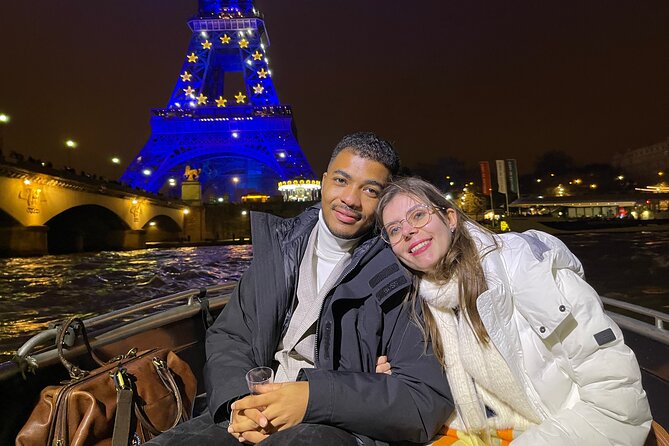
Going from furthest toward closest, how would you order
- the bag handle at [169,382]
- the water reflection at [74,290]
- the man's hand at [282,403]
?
1. the water reflection at [74,290]
2. the bag handle at [169,382]
3. the man's hand at [282,403]

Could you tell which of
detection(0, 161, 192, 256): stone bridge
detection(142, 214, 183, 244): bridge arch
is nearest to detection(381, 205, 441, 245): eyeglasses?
detection(0, 161, 192, 256): stone bridge

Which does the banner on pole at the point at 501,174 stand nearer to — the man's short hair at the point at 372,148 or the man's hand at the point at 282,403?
the man's short hair at the point at 372,148

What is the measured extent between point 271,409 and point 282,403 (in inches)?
2.0

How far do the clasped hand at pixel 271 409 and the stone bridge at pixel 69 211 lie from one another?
23.0 metres

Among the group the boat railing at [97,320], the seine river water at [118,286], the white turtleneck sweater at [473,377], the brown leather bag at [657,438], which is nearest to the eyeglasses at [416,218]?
the white turtleneck sweater at [473,377]

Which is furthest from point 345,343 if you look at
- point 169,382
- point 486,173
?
point 486,173

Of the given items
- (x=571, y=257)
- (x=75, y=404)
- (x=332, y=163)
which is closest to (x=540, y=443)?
(x=571, y=257)

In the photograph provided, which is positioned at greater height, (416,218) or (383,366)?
(416,218)

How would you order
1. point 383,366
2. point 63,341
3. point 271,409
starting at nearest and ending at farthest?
1. point 271,409
2. point 383,366
3. point 63,341

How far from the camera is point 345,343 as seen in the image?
199 centimetres

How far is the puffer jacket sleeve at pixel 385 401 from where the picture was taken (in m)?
1.70

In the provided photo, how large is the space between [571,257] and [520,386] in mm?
569

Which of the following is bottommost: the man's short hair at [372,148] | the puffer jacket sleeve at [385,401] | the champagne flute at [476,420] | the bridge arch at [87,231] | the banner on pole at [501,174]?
the champagne flute at [476,420]

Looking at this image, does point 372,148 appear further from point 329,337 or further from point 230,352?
point 230,352
